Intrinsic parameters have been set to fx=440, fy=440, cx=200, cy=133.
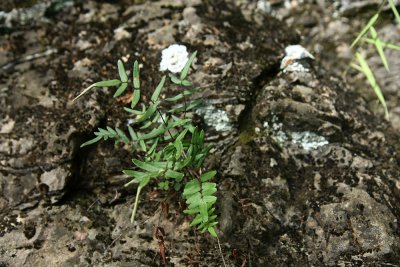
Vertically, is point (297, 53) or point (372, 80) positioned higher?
point (297, 53)

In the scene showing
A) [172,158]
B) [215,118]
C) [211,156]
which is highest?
[172,158]

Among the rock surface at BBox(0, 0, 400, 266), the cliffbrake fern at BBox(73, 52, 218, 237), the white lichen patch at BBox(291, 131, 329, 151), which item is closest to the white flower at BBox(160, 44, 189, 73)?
the rock surface at BBox(0, 0, 400, 266)

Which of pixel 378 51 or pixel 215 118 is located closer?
pixel 215 118

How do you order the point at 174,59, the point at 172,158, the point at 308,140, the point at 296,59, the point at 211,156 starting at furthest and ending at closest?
the point at 296,59 < the point at 174,59 < the point at 308,140 < the point at 211,156 < the point at 172,158

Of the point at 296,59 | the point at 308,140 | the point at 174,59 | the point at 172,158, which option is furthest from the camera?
the point at 296,59

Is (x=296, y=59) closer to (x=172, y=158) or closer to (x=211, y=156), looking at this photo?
(x=211, y=156)

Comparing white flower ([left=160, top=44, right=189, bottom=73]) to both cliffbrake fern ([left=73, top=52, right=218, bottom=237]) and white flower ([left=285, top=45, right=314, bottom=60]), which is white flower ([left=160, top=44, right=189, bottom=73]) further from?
white flower ([left=285, top=45, right=314, bottom=60])

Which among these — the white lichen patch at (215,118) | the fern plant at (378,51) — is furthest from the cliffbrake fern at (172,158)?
the fern plant at (378,51)

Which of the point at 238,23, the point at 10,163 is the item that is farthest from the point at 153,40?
the point at 10,163

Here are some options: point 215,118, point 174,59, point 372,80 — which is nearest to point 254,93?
point 215,118
